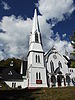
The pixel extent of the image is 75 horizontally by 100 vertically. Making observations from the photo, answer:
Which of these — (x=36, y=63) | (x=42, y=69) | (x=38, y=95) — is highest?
(x=36, y=63)

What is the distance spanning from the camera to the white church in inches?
1561

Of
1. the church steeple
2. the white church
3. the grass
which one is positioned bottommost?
the grass

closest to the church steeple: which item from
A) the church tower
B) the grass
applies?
the church tower

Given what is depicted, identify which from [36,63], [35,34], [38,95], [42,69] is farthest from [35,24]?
[38,95]

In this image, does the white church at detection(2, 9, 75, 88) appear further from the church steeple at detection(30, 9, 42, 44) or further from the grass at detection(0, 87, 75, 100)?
the grass at detection(0, 87, 75, 100)

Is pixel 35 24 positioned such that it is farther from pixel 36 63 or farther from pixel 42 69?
pixel 42 69

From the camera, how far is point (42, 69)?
40781 millimetres

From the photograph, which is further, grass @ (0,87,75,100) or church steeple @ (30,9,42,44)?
church steeple @ (30,9,42,44)

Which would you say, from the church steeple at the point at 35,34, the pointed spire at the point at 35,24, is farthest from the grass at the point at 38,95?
the pointed spire at the point at 35,24

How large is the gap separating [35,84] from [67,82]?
36.3 ft

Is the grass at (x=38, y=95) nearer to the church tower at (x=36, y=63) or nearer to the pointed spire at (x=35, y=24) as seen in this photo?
the church tower at (x=36, y=63)

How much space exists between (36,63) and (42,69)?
248 cm

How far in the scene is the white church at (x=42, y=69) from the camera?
39.7m

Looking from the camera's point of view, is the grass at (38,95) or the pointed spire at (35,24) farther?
the pointed spire at (35,24)
